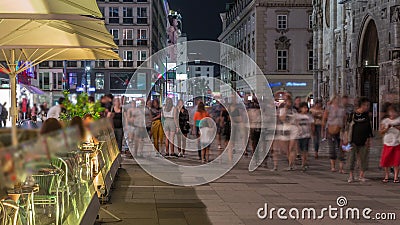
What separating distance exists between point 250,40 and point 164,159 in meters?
63.7

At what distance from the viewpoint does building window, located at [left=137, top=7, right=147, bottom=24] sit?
9131 cm

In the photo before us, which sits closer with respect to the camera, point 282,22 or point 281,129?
point 281,129

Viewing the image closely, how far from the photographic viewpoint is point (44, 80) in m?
89.8

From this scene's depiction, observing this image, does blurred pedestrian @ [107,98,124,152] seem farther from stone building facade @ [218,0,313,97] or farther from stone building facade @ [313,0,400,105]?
stone building facade @ [218,0,313,97]

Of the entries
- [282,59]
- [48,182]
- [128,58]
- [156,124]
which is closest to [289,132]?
[156,124]

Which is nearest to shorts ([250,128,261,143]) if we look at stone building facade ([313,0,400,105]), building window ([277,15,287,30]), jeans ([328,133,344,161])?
jeans ([328,133,344,161])

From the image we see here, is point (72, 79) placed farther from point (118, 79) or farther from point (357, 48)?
point (357, 48)

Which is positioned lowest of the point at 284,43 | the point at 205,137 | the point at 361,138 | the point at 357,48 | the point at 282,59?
the point at 205,137

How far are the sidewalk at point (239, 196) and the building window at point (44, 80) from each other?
75572 mm

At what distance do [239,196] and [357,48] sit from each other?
1329 inches

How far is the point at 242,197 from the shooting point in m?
12.3

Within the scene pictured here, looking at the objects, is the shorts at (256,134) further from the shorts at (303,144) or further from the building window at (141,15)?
the building window at (141,15)

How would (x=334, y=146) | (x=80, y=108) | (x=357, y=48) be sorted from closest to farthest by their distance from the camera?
1. (x=80, y=108)
2. (x=334, y=146)
3. (x=357, y=48)

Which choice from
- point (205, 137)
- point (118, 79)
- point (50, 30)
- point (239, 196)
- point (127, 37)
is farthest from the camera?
point (127, 37)
